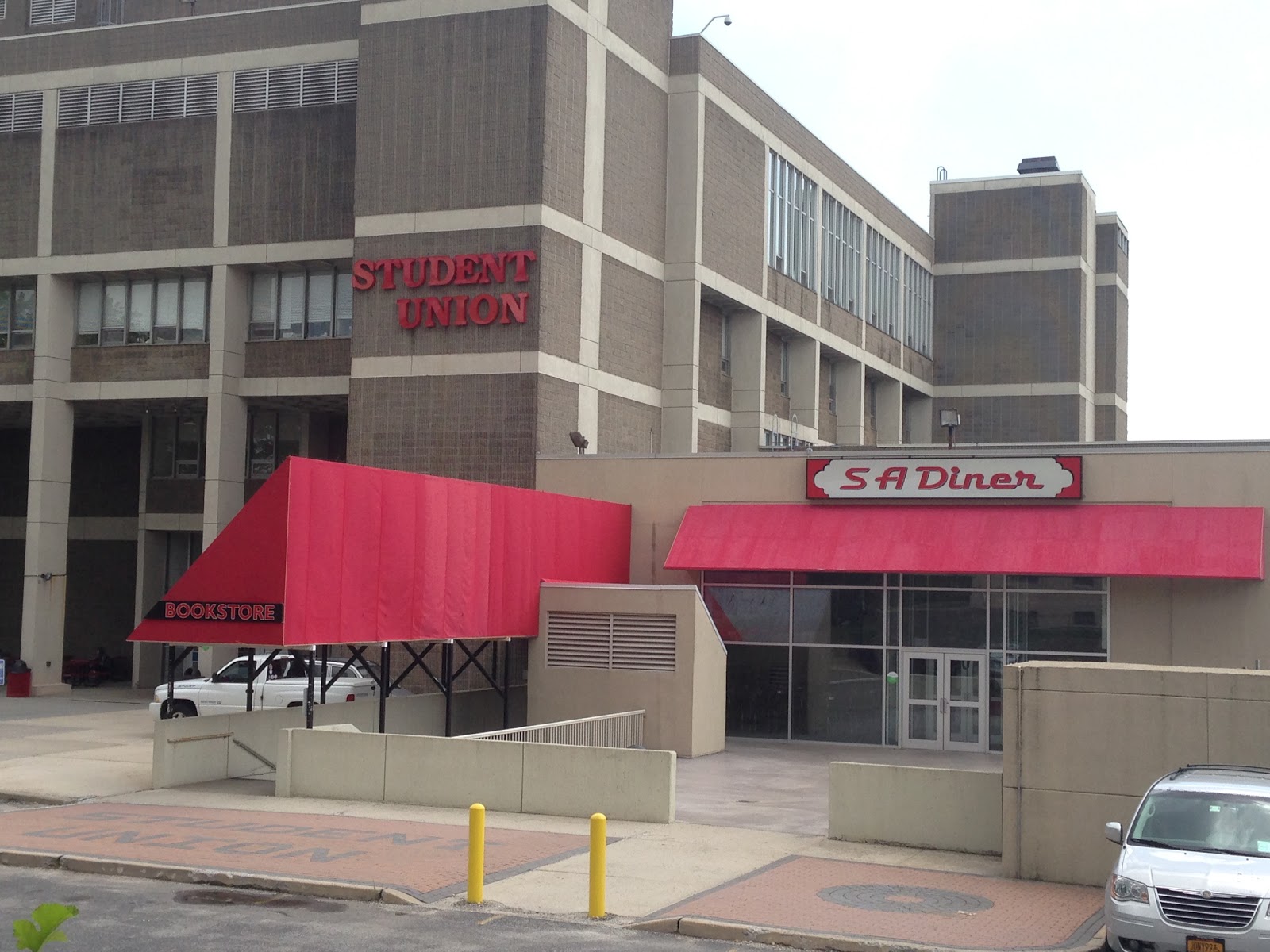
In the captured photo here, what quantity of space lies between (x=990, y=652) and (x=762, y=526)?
18.5 feet

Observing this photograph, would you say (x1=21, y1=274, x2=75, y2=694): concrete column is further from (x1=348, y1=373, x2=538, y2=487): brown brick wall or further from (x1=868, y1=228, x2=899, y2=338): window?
(x1=868, y1=228, x2=899, y2=338): window

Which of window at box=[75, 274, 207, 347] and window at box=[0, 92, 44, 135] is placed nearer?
window at box=[75, 274, 207, 347]

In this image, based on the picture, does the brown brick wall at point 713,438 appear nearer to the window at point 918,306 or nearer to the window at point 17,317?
the window at point 918,306

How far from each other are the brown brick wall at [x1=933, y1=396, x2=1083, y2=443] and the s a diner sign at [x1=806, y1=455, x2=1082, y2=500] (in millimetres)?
31354

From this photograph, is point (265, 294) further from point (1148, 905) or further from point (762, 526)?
point (1148, 905)

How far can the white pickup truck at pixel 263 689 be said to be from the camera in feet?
103

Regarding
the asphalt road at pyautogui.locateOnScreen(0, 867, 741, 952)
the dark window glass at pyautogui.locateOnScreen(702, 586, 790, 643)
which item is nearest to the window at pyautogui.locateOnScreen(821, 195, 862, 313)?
the dark window glass at pyautogui.locateOnScreen(702, 586, 790, 643)

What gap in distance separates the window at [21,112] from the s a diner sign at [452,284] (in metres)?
13.3

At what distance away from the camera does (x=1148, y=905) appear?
12383mm

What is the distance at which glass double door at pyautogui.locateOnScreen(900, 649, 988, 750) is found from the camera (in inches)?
1235

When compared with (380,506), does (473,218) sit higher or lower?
higher

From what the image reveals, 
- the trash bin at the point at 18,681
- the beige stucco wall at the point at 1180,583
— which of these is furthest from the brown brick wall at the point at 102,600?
the beige stucco wall at the point at 1180,583

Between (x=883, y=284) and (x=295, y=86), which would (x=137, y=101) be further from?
(x=883, y=284)

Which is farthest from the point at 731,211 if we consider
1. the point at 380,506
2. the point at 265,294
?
the point at 380,506
